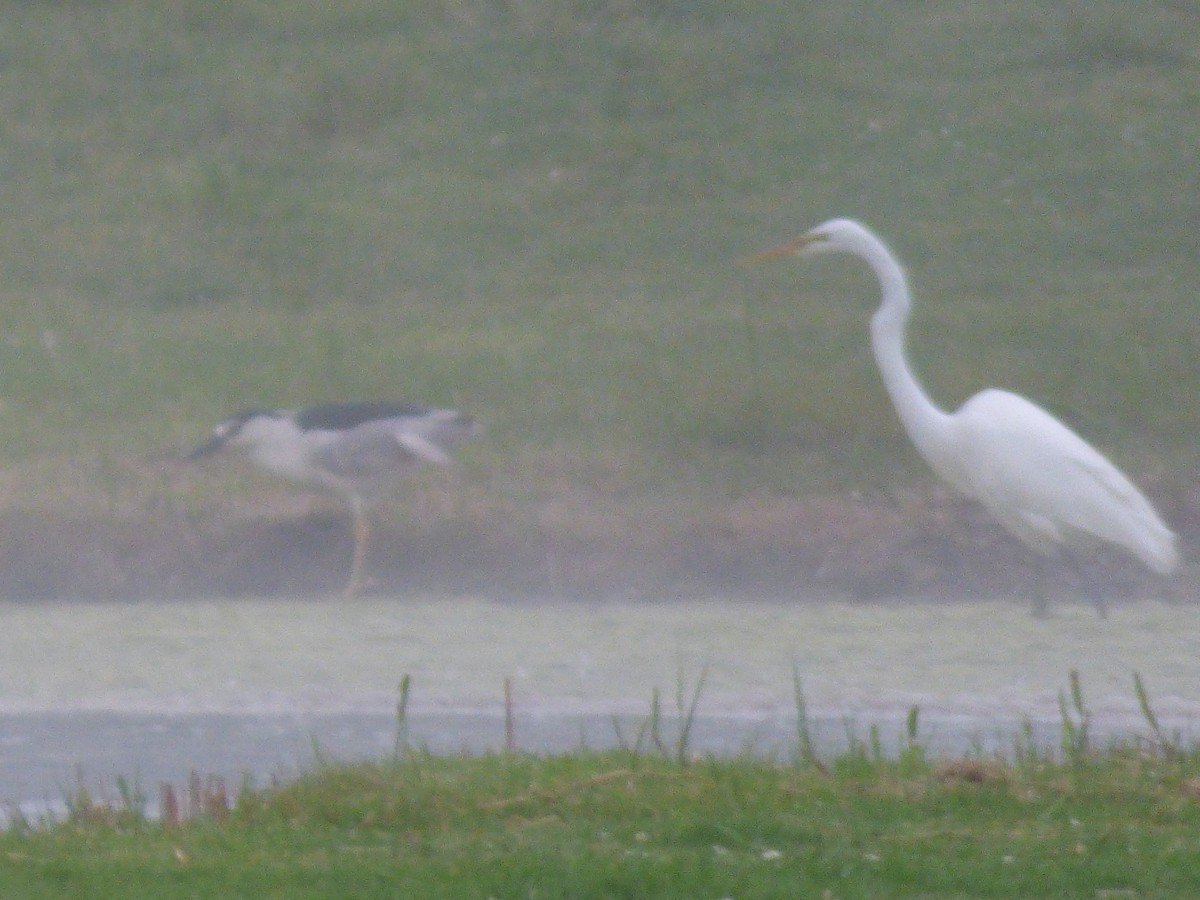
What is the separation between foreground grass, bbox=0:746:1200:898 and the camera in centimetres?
317

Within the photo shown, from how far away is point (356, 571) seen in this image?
796cm

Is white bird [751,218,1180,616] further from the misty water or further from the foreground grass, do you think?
the foreground grass

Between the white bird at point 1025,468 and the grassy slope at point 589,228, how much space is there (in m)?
1.84

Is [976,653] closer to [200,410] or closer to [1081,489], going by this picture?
[1081,489]

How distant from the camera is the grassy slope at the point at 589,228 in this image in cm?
974

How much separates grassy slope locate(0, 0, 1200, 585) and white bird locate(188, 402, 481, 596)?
1.40 ft

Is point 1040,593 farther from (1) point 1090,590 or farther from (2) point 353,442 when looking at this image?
(2) point 353,442

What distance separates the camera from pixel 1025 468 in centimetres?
690

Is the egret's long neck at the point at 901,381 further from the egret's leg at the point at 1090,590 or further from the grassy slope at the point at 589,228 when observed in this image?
the grassy slope at the point at 589,228

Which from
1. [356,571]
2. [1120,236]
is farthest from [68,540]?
[1120,236]

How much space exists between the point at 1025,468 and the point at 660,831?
3.67 metres

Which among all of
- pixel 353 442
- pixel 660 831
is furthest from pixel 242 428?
pixel 660 831

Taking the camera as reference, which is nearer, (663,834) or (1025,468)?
(663,834)

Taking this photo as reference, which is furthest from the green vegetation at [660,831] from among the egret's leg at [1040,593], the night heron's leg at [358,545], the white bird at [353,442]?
the white bird at [353,442]
